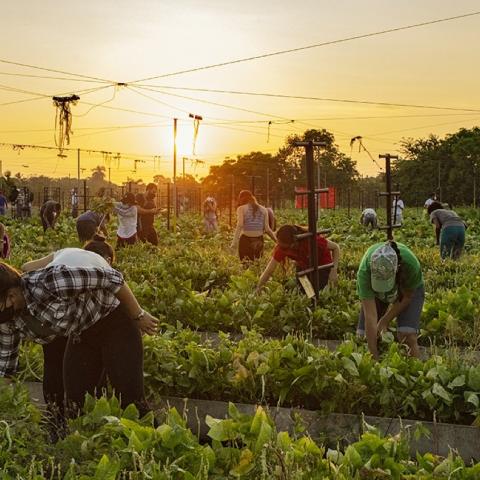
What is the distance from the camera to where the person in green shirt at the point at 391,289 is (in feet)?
17.9

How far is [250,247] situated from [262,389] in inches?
282

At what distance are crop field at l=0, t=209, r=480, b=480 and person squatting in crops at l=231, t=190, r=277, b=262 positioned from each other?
1.83ft

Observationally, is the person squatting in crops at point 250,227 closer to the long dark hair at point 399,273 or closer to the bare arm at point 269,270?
the bare arm at point 269,270

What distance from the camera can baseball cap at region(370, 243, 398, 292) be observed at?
213 inches

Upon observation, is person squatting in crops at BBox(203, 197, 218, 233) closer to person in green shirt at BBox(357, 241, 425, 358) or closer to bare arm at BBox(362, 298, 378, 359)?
person in green shirt at BBox(357, 241, 425, 358)

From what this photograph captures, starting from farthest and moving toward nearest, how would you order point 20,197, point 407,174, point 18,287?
1. point 407,174
2. point 20,197
3. point 18,287

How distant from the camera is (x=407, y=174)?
5784 centimetres

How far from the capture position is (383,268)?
213 inches

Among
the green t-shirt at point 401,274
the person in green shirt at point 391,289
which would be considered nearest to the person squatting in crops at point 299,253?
the person in green shirt at point 391,289

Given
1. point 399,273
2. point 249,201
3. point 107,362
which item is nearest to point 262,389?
point 107,362

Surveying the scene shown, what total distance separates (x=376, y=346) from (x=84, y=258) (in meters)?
2.58

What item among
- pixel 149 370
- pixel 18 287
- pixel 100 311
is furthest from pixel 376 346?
pixel 18 287

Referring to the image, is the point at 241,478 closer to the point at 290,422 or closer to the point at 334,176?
the point at 290,422

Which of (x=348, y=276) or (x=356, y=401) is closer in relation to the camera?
(x=356, y=401)
